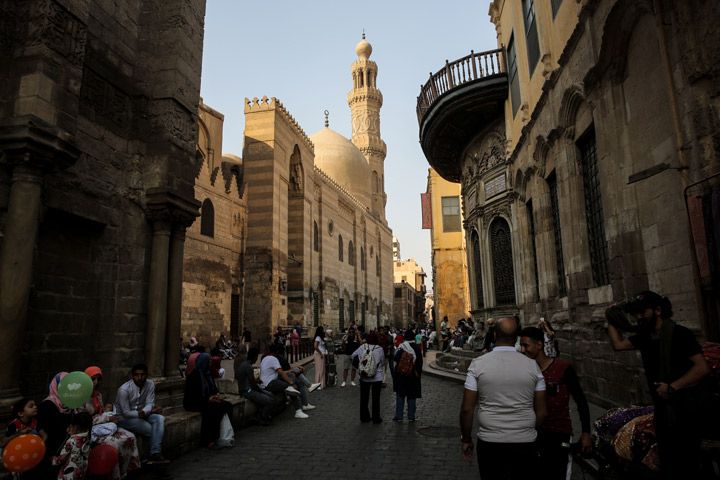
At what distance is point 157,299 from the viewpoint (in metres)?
6.50

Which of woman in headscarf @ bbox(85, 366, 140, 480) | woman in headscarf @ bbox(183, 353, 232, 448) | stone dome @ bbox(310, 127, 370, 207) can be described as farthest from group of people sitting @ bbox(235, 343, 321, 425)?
Answer: stone dome @ bbox(310, 127, 370, 207)

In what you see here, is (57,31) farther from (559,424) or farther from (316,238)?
(316,238)

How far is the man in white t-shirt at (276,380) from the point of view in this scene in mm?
7625

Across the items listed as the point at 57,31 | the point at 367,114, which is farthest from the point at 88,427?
the point at 367,114

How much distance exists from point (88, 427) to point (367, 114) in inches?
2145

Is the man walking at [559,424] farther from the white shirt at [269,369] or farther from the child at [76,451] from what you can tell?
the white shirt at [269,369]

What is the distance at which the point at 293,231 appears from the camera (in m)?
28.9

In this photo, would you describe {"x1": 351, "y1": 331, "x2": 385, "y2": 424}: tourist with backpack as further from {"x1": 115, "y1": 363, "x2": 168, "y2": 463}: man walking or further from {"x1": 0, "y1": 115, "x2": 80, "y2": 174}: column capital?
{"x1": 0, "y1": 115, "x2": 80, "y2": 174}: column capital

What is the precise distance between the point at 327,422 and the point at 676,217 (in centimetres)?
550

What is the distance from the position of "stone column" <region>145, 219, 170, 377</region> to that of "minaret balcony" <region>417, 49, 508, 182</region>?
30.2 ft

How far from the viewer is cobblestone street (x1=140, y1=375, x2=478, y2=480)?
4680 mm

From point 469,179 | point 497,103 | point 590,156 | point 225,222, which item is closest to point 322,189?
point 225,222

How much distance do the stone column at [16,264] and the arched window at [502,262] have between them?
11.5m

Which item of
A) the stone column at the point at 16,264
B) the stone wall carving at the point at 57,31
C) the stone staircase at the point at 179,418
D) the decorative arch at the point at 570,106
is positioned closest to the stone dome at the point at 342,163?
the decorative arch at the point at 570,106
